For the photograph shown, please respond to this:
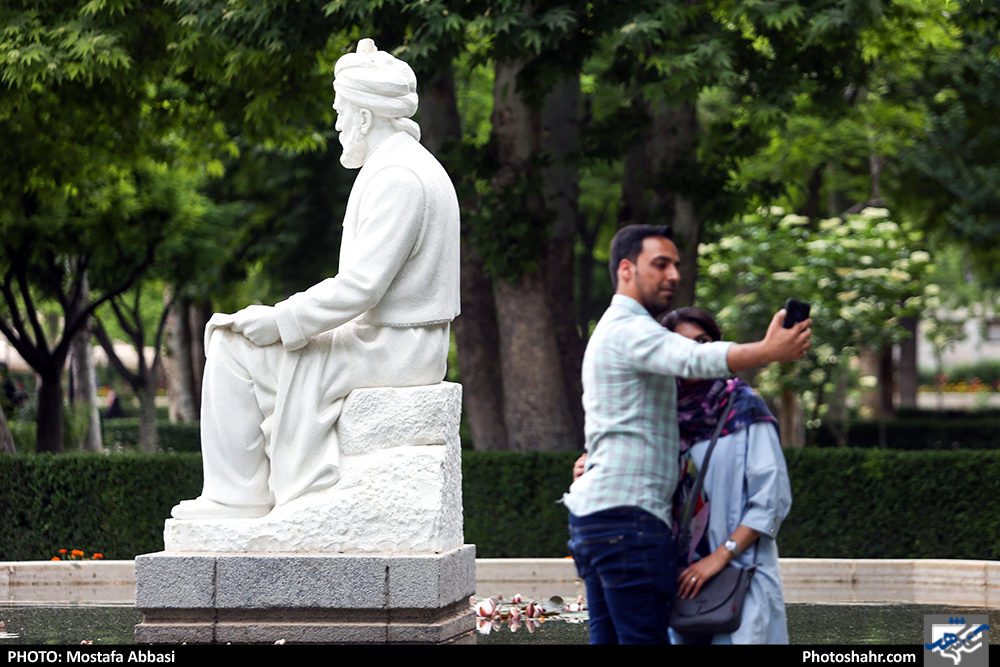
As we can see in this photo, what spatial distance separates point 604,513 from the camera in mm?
3951

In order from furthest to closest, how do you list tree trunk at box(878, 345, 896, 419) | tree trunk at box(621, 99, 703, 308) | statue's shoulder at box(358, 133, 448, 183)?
tree trunk at box(878, 345, 896, 419) < tree trunk at box(621, 99, 703, 308) < statue's shoulder at box(358, 133, 448, 183)

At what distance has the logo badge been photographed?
4820mm

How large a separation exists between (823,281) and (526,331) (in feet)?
23.2

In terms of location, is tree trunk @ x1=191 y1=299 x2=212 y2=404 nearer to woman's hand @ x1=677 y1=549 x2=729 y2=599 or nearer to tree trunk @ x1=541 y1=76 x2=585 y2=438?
tree trunk @ x1=541 y1=76 x2=585 y2=438

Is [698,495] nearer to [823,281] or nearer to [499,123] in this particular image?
[499,123]

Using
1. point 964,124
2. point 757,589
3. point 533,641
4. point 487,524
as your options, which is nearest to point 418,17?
point 487,524

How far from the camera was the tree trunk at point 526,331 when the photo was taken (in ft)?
39.6

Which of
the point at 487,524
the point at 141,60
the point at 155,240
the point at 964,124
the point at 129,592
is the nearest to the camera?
the point at 129,592

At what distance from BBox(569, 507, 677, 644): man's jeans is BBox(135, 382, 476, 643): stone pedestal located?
6.77 ft

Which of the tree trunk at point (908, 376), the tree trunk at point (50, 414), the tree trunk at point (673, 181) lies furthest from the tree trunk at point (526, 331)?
the tree trunk at point (908, 376)

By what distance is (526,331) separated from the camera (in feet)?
39.8

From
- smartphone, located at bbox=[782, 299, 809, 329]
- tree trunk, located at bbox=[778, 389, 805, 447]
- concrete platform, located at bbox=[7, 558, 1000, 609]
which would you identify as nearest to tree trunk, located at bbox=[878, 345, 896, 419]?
tree trunk, located at bbox=[778, 389, 805, 447]

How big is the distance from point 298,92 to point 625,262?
349 inches

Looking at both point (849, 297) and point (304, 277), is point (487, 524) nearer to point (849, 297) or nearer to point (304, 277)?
point (849, 297)
